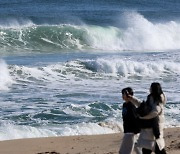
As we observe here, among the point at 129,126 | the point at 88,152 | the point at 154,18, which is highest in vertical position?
the point at 154,18

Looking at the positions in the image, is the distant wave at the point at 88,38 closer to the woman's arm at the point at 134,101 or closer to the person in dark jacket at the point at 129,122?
the person in dark jacket at the point at 129,122

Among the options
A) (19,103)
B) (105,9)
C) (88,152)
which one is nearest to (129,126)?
(88,152)

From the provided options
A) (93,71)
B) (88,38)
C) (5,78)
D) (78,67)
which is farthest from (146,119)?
(88,38)

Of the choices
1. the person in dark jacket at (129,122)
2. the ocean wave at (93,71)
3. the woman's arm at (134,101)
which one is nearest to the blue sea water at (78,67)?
the ocean wave at (93,71)

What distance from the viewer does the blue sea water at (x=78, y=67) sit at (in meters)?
14.5

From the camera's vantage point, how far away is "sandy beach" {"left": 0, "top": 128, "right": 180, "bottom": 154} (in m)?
11.2

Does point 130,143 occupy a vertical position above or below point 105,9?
below

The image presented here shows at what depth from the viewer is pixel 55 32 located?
36.2 metres

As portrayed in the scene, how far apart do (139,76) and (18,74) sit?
4.08 metres

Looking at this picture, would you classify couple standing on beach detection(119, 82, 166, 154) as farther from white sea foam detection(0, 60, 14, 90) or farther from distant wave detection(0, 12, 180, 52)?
distant wave detection(0, 12, 180, 52)

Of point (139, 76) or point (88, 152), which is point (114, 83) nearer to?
point (139, 76)

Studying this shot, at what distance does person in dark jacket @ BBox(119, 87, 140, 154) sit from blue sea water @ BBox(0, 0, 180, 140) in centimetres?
430

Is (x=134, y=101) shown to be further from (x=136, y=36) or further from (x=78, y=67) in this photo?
(x=136, y=36)

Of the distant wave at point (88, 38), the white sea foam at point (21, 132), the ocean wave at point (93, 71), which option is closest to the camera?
the white sea foam at point (21, 132)
